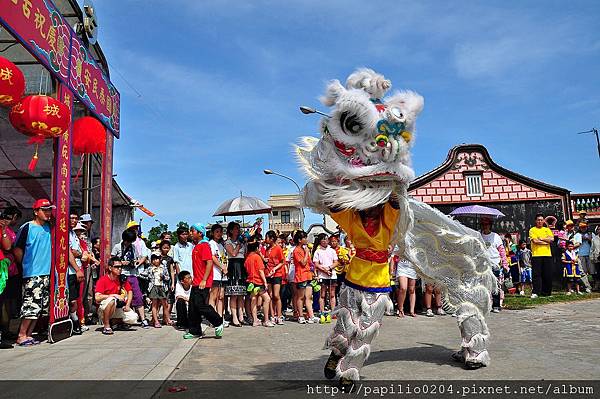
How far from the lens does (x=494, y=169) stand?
74.2 ft

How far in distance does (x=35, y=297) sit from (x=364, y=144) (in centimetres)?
516

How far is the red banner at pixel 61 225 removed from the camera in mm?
7008

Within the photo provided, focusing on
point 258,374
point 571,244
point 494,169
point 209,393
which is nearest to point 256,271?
point 258,374

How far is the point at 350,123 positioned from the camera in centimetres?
421

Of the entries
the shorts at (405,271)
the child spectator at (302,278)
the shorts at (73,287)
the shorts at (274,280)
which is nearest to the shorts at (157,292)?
the shorts at (73,287)

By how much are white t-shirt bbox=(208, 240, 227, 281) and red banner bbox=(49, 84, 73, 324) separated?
221 centimetres

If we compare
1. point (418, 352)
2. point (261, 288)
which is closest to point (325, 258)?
point (261, 288)

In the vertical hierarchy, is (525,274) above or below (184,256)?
below

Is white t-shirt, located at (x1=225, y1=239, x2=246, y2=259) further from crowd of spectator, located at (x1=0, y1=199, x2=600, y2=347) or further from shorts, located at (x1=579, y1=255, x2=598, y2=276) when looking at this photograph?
shorts, located at (x1=579, y1=255, x2=598, y2=276)

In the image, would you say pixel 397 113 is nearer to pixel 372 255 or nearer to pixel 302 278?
pixel 372 255

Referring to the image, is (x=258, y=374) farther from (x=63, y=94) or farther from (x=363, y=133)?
(x=63, y=94)

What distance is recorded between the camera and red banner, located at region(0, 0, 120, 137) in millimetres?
6016

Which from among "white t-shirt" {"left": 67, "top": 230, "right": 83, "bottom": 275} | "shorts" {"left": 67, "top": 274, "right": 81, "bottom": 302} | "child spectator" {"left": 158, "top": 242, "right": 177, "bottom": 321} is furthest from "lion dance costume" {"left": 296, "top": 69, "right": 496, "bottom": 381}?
"child spectator" {"left": 158, "top": 242, "right": 177, "bottom": 321}

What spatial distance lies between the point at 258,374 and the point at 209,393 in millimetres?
772
